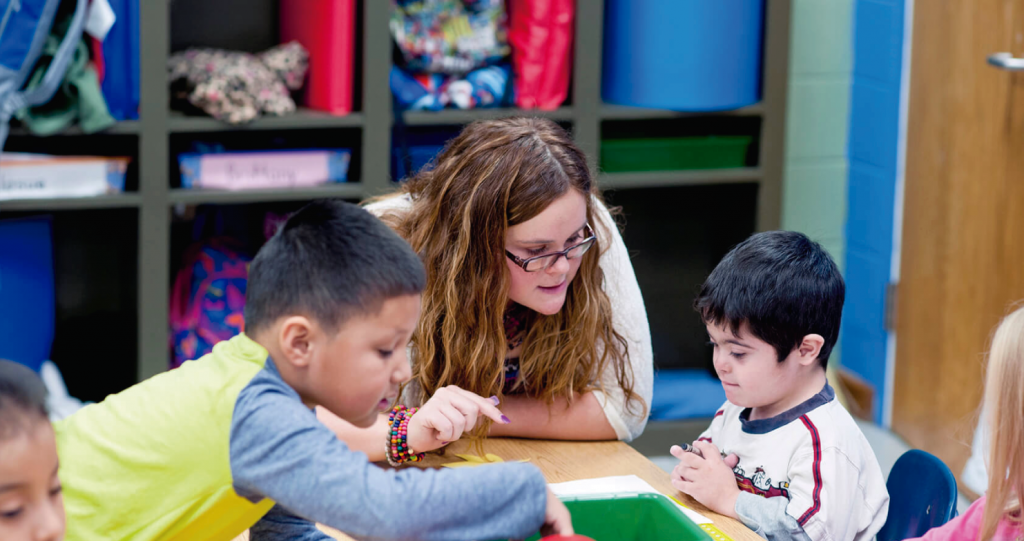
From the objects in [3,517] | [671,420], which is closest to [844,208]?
[671,420]

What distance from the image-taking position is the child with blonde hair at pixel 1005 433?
40.1 inches

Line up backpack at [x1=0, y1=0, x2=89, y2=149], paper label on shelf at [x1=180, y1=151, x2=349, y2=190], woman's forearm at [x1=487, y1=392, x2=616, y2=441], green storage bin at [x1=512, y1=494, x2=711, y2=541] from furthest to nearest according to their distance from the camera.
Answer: paper label on shelf at [x1=180, y1=151, x2=349, y2=190]
backpack at [x1=0, y1=0, x2=89, y2=149]
woman's forearm at [x1=487, y1=392, x2=616, y2=441]
green storage bin at [x1=512, y1=494, x2=711, y2=541]

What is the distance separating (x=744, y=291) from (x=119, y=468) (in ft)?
2.45

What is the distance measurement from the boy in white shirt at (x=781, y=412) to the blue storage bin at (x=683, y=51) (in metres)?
1.35

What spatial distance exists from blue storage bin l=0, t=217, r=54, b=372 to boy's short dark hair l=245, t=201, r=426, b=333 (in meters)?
1.67

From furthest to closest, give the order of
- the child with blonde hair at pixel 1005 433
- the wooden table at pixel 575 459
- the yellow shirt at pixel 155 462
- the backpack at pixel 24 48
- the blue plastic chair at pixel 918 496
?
the backpack at pixel 24 48 < the wooden table at pixel 575 459 < the blue plastic chair at pixel 918 496 < the child with blonde hair at pixel 1005 433 < the yellow shirt at pixel 155 462

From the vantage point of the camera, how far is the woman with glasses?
57.6 inches

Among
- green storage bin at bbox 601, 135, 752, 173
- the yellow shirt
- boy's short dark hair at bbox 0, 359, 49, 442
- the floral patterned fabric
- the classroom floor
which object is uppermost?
the floral patterned fabric

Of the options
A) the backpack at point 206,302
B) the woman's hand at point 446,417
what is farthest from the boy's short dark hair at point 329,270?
the backpack at point 206,302

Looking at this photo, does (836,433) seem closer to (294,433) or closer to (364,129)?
(294,433)

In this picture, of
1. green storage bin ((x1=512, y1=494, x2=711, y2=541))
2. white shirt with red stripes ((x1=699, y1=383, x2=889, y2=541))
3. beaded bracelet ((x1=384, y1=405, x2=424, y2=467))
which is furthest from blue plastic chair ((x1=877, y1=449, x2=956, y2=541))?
beaded bracelet ((x1=384, y1=405, x2=424, y2=467))

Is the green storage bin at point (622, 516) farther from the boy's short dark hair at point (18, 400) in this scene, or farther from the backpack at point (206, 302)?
the backpack at point (206, 302)

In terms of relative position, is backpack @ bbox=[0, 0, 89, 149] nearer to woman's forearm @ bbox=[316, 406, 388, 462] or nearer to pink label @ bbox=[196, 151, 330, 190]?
pink label @ bbox=[196, 151, 330, 190]

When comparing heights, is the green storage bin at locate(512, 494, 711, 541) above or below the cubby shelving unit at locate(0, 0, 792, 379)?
below
